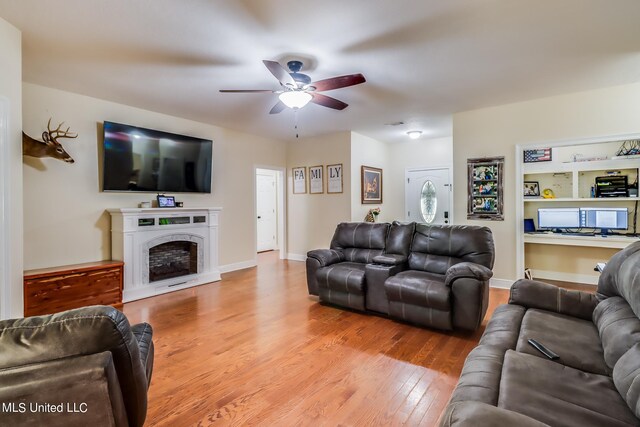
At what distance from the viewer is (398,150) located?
7.25 m

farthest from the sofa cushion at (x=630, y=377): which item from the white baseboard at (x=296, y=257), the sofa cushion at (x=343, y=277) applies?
the white baseboard at (x=296, y=257)

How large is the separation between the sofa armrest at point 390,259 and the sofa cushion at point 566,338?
1.43 m

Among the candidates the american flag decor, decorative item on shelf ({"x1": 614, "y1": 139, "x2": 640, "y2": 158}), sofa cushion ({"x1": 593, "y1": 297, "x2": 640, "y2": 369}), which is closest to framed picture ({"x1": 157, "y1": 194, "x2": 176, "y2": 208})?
sofa cushion ({"x1": 593, "y1": 297, "x2": 640, "y2": 369})

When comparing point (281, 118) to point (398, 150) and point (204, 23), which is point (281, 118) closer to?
point (204, 23)

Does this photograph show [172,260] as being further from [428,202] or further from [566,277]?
[566,277]

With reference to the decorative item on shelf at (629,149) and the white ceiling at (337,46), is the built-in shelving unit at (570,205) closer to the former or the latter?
the decorative item on shelf at (629,149)

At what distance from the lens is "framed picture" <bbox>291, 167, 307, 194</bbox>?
6.61m

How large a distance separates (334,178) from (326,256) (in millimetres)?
2618

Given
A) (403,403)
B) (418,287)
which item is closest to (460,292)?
(418,287)

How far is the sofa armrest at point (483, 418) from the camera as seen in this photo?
88cm

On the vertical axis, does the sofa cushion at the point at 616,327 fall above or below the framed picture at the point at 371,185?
below

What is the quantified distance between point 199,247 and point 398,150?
4.86 m

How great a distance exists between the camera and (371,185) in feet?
Result: 21.6

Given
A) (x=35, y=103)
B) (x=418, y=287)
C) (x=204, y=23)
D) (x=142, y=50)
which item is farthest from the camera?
(x=35, y=103)
